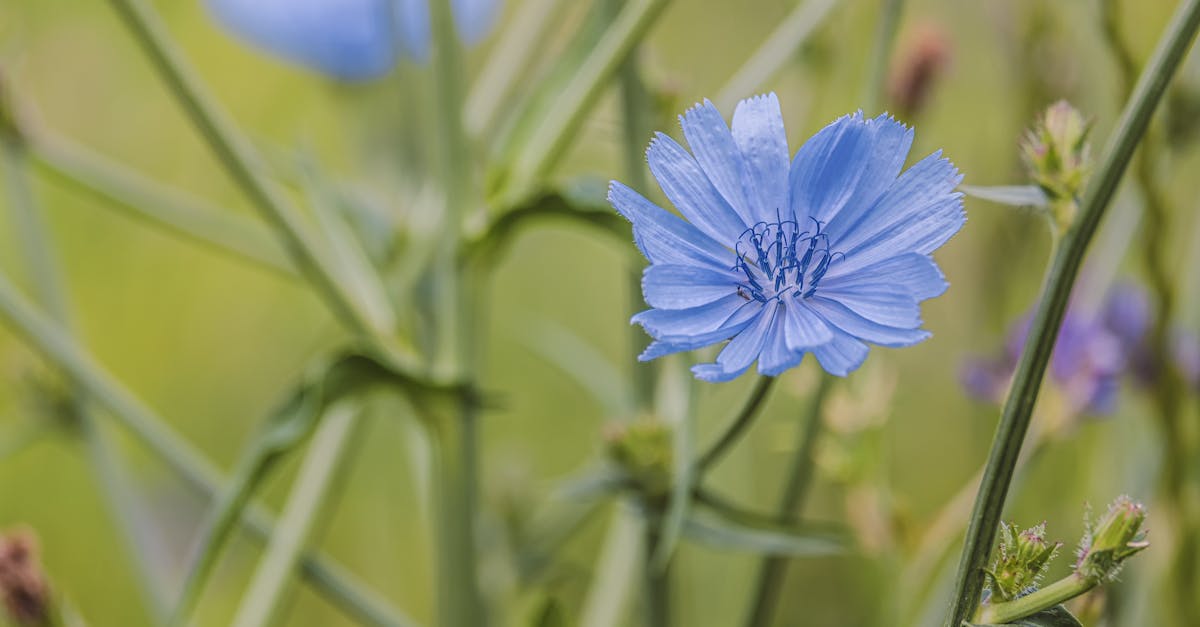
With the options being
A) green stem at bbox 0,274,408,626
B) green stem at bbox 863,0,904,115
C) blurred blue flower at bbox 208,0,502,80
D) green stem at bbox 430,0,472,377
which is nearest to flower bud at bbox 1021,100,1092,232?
green stem at bbox 863,0,904,115

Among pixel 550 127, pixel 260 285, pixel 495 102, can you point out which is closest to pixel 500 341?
pixel 260 285

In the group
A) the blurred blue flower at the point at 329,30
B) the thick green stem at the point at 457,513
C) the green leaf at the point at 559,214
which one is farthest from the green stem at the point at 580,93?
the blurred blue flower at the point at 329,30

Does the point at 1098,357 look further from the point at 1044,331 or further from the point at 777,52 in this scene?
the point at 1044,331

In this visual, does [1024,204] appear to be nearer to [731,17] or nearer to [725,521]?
[725,521]

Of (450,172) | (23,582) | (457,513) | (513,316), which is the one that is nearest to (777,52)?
(450,172)

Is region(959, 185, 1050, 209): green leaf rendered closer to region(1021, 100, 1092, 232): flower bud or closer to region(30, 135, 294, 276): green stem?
region(1021, 100, 1092, 232): flower bud
